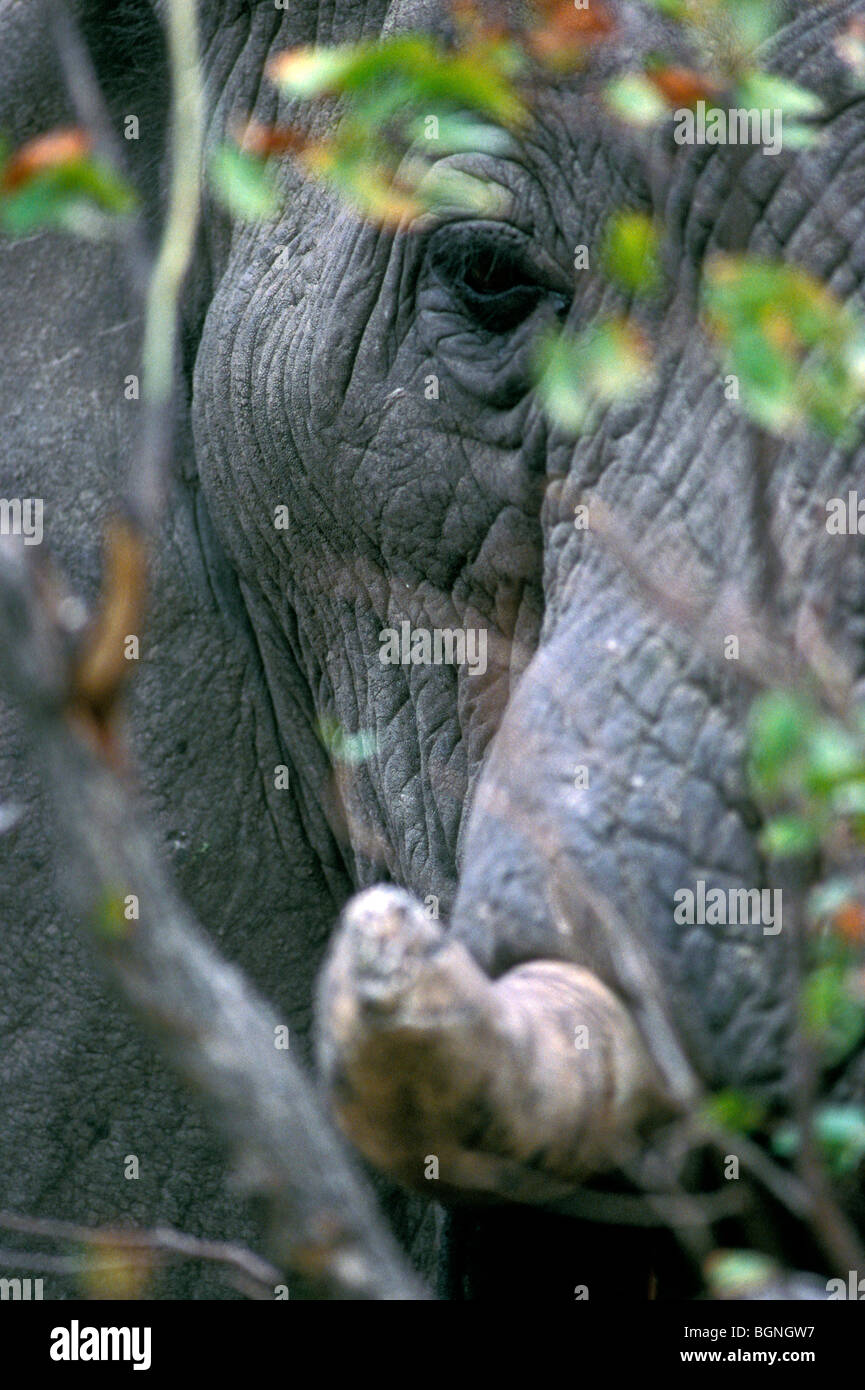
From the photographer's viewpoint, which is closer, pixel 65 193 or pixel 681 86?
pixel 65 193

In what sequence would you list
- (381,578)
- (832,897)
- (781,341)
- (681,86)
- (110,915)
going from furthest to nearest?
1. (381,578)
2. (681,86)
3. (832,897)
4. (781,341)
5. (110,915)

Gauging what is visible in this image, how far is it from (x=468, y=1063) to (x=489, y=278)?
3.73 ft

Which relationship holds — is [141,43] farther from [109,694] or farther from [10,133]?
[109,694]

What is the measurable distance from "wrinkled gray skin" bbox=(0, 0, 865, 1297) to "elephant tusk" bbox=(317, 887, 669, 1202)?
0.27 feet

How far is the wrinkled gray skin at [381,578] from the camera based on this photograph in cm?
176

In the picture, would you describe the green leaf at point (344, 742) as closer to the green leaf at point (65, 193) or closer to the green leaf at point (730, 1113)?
the green leaf at point (730, 1113)

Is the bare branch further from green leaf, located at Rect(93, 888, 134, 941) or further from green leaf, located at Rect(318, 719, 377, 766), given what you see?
green leaf, located at Rect(318, 719, 377, 766)

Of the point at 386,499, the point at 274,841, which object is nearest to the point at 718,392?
the point at 386,499

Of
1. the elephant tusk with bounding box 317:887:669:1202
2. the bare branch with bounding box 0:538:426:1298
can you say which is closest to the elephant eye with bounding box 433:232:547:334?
the elephant tusk with bounding box 317:887:669:1202

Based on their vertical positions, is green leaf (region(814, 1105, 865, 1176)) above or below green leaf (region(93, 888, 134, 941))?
below

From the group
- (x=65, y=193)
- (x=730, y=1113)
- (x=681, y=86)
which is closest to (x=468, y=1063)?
(x=730, y=1113)

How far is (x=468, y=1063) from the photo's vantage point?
1.43 meters

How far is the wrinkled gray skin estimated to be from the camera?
1.76 meters

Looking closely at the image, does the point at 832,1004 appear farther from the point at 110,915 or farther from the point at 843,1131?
the point at 110,915
